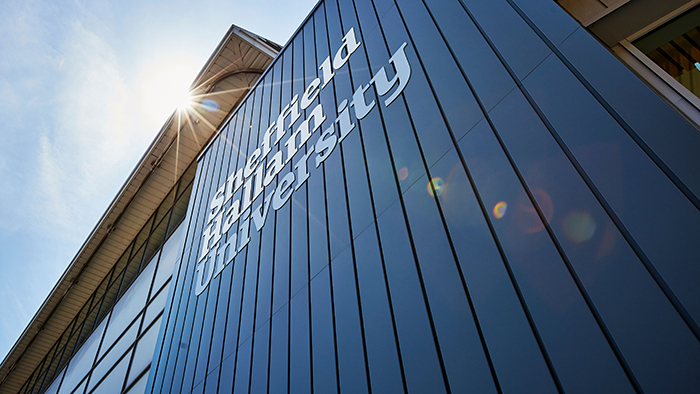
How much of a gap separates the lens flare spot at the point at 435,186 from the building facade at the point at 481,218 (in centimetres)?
2

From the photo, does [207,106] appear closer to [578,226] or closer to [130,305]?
[130,305]

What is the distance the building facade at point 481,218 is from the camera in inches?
70.2

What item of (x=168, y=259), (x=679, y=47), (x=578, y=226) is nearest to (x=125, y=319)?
(x=168, y=259)

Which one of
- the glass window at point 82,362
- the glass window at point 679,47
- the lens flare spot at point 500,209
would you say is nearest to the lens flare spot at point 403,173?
the lens flare spot at point 500,209

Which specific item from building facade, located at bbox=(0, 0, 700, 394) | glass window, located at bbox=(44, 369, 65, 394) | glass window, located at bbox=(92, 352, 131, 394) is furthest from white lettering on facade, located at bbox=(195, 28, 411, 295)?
glass window, located at bbox=(44, 369, 65, 394)

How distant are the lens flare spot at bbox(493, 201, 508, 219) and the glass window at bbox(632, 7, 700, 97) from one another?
52.6 inches

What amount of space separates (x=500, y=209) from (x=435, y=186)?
0.57 meters

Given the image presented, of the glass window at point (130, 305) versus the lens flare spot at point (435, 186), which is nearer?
the lens flare spot at point (435, 186)

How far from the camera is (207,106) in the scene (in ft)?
37.0

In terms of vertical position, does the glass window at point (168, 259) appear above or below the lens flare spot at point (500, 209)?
above

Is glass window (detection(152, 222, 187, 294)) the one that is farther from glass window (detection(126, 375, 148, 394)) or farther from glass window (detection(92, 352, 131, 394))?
glass window (detection(126, 375, 148, 394))

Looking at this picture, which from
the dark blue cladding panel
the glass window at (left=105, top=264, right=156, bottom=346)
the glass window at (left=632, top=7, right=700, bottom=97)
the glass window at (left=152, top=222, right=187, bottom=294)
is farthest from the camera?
the glass window at (left=105, top=264, right=156, bottom=346)

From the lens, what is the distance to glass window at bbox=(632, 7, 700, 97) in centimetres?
271

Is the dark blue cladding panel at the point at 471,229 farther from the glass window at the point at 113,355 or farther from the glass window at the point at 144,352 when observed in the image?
the glass window at the point at 113,355
